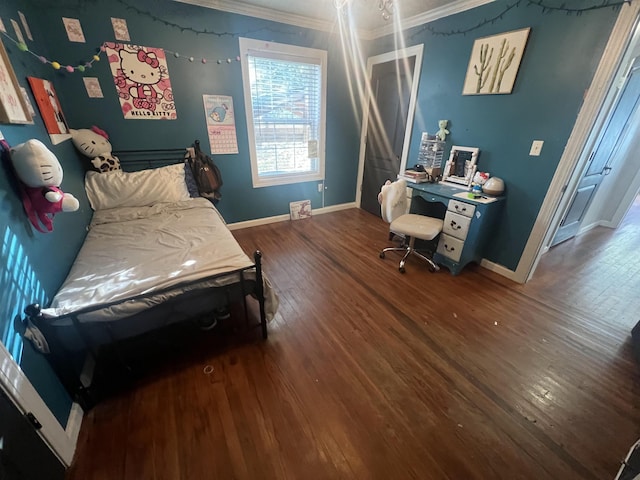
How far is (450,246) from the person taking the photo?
2.47 m

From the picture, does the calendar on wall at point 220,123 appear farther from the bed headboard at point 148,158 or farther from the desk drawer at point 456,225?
the desk drawer at point 456,225

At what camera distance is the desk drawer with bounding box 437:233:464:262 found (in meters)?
2.40

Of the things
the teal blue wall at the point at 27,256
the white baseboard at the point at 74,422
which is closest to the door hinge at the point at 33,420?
the teal blue wall at the point at 27,256

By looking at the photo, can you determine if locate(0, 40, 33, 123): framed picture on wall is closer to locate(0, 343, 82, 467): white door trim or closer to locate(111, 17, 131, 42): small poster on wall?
locate(0, 343, 82, 467): white door trim

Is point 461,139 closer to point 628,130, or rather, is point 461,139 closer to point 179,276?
point 628,130

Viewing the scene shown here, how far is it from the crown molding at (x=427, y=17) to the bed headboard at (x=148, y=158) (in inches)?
108

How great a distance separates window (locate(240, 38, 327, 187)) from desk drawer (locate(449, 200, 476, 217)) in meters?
2.00

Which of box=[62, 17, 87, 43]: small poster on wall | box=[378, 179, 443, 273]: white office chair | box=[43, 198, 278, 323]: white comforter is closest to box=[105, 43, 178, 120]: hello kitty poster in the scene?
box=[62, 17, 87, 43]: small poster on wall

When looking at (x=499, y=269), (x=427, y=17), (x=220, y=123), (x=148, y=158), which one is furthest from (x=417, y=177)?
(x=148, y=158)

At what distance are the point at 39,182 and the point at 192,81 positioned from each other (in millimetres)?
1986

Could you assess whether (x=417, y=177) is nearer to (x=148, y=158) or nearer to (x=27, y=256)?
(x=148, y=158)

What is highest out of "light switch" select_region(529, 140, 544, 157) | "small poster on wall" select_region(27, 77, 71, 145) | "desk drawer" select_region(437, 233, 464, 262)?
"small poster on wall" select_region(27, 77, 71, 145)

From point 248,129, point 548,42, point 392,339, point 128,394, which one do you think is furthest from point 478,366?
point 248,129

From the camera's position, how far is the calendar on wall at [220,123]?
2.82 metres
